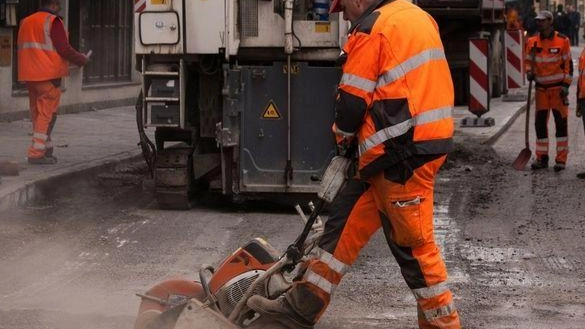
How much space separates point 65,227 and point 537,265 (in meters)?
3.71

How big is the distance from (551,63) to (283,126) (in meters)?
5.01

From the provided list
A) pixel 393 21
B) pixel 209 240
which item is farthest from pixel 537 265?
pixel 393 21

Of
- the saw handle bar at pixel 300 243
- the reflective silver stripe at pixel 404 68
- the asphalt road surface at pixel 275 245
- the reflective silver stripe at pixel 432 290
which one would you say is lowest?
the asphalt road surface at pixel 275 245

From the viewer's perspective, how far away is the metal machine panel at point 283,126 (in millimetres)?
10531

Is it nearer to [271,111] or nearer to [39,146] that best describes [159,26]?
[271,111]

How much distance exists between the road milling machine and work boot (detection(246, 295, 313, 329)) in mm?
4782

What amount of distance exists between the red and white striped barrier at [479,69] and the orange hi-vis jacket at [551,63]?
3.66 m

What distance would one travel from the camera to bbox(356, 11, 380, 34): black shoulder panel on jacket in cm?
557

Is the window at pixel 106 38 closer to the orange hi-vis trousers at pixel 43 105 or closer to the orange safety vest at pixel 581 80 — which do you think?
the orange hi-vis trousers at pixel 43 105

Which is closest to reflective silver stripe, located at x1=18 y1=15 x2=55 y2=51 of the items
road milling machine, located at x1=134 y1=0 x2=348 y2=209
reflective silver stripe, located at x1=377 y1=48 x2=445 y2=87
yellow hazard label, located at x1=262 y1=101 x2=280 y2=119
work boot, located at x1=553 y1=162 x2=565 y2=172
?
road milling machine, located at x1=134 y1=0 x2=348 y2=209

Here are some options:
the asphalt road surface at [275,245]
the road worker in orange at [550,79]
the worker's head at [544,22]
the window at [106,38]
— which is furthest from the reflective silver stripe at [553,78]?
the window at [106,38]

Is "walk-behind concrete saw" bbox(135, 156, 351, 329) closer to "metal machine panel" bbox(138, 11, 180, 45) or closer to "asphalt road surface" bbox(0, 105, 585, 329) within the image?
"asphalt road surface" bbox(0, 105, 585, 329)

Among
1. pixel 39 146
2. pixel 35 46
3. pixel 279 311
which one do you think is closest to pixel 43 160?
pixel 39 146

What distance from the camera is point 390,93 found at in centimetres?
559
